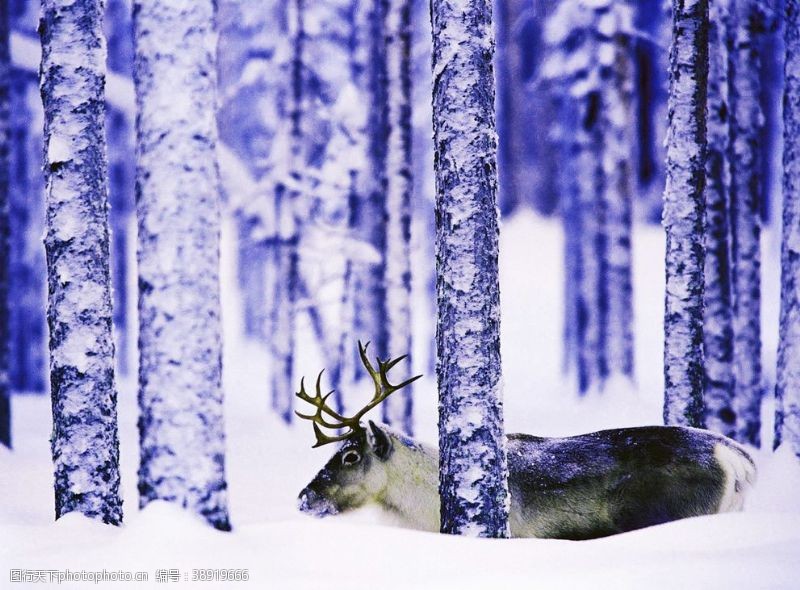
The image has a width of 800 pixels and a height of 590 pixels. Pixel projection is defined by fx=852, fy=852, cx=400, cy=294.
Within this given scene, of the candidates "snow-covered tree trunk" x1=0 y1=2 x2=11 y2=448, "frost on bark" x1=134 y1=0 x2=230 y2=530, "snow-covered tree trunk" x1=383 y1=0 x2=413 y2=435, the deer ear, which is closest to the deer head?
the deer ear

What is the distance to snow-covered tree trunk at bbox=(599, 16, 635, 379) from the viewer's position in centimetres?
1540

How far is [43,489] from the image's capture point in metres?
7.88

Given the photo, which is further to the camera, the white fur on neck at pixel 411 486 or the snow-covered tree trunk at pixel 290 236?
the snow-covered tree trunk at pixel 290 236

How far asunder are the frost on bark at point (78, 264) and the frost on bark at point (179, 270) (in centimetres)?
98

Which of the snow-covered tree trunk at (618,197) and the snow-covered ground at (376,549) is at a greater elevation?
the snow-covered tree trunk at (618,197)

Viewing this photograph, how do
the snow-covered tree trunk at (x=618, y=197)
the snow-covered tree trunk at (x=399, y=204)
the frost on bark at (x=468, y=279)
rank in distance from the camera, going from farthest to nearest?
1. the snow-covered tree trunk at (x=618, y=197)
2. the snow-covered tree trunk at (x=399, y=204)
3. the frost on bark at (x=468, y=279)

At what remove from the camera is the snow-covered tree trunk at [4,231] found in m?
10.0

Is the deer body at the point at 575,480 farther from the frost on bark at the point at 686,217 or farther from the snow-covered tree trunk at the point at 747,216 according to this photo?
the snow-covered tree trunk at the point at 747,216

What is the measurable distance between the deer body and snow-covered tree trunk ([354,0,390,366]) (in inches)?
165

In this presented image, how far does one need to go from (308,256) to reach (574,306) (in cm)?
905

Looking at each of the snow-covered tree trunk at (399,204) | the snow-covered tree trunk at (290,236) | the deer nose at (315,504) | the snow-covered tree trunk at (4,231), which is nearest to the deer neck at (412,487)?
the deer nose at (315,504)

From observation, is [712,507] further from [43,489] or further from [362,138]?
[362,138]

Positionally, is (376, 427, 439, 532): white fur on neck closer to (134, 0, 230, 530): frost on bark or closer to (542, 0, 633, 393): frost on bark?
(134, 0, 230, 530): frost on bark

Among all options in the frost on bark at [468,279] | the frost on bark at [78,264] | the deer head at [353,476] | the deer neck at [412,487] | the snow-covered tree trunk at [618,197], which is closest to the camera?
the frost on bark at [468,279]
